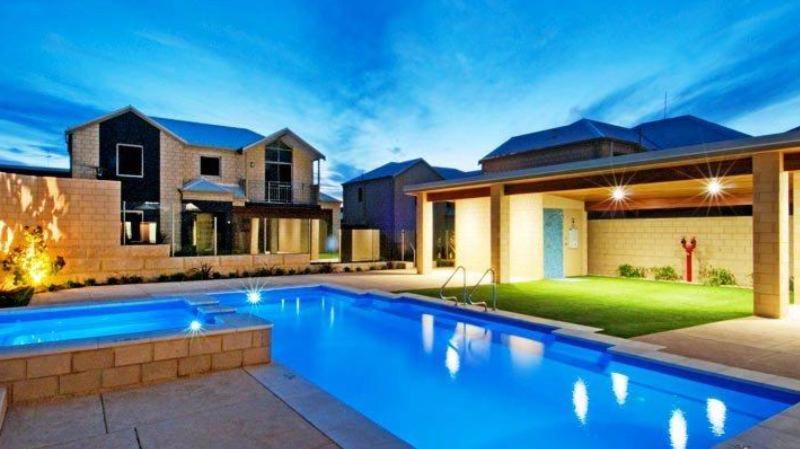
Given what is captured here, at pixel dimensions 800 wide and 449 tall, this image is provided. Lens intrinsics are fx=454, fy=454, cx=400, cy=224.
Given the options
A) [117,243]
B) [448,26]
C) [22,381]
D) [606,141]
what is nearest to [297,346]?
[22,381]

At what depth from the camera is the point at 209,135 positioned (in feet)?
73.7

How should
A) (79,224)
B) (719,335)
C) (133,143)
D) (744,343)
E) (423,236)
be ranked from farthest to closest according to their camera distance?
(133,143), (423,236), (79,224), (719,335), (744,343)

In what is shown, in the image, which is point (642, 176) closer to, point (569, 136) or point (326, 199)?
point (569, 136)

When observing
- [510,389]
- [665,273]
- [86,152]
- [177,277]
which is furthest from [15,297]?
[665,273]

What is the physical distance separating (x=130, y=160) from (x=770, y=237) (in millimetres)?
21788

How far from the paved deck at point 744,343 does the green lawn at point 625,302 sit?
0.41 meters

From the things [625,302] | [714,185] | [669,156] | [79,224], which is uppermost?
[669,156]

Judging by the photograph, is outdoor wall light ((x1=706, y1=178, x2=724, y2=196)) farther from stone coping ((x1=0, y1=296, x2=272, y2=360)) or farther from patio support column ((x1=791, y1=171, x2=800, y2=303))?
stone coping ((x1=0, y1=296, x2=272, y2=360))

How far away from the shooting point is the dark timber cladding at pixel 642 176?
9.43 meters

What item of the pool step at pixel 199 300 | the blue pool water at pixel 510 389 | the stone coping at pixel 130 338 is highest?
the stone coping at pixel 130 338

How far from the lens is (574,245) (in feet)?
56.0

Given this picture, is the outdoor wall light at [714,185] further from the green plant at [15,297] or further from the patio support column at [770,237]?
the green plant at [15,297]

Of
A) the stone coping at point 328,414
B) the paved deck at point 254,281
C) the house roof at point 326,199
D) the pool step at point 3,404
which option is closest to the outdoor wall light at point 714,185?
the paved deck at point 254,281

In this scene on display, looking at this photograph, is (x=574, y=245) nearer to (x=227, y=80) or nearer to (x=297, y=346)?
(x=297, y=346)
